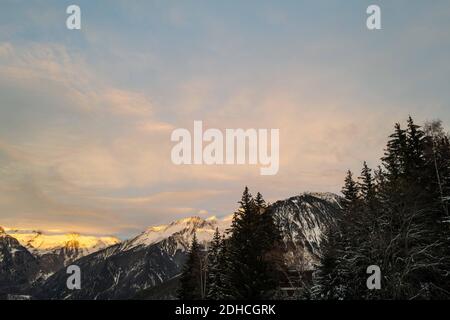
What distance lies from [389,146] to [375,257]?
61.6 ft

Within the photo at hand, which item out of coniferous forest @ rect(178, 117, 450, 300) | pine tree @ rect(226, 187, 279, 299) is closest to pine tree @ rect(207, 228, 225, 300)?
coniferous forest @ rect(178, 117, 450, 300)

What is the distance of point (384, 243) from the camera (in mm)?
29203

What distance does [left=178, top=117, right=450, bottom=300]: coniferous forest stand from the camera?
95.4ft

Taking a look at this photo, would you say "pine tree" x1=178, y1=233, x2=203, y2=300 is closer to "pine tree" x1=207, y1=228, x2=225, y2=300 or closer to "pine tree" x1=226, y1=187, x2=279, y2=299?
"pine tree" x1=207, y1=228, x2=225, y2=300

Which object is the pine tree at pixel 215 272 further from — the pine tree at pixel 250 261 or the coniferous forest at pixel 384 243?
the pine tree at pixel 250 261

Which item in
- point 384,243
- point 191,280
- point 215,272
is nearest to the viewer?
point 384,243

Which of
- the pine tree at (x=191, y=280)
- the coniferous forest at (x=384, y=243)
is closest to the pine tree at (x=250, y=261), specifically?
the coniferous forest at (x=384, y=243)

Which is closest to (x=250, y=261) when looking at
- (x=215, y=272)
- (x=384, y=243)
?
(x=215, y=272)

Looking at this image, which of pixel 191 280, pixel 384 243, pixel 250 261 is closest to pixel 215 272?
pixel 191 280

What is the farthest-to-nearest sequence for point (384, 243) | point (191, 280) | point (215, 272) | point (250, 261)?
1. point (191, 280)
2. point (215, 272)
3. point (250, 261)
4. point (384, 243)

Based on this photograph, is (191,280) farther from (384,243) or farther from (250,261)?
(384,243)

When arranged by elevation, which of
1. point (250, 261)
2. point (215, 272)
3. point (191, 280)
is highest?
point (250, 261)

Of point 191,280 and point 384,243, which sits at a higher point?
point 384,243

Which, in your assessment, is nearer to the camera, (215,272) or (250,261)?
(250,261)
